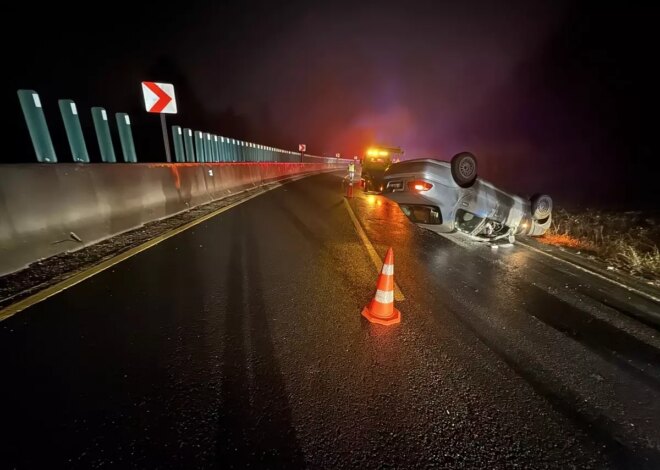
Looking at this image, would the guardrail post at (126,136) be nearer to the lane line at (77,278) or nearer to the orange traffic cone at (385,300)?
the lane line at (77,278)

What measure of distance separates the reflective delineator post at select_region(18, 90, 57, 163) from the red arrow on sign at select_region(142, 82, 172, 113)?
113 inches

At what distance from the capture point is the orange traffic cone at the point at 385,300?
344 cm

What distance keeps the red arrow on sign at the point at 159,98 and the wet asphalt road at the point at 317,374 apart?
549 centimetres

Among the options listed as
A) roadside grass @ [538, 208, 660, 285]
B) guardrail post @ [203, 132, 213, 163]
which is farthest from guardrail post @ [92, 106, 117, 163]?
roadside grass @ [538, 208, 660, 285]

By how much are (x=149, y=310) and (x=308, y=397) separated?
2004mm

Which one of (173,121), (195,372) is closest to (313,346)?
(195,372)

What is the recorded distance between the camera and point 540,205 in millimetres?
7133

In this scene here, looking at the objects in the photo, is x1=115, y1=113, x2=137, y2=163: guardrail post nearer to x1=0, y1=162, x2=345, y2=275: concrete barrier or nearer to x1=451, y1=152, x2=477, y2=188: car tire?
x1=0, y1=162, x2=345, y2=275: concrete barrier

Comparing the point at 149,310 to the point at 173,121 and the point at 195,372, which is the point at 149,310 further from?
the point at 173,121

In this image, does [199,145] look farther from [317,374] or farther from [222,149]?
[317,374]

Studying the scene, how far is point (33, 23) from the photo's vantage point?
98.3 ft

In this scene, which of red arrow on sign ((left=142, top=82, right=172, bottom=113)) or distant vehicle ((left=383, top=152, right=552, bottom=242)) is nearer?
distant vehicle ((left=383, top=152, right=552, bottom=242))

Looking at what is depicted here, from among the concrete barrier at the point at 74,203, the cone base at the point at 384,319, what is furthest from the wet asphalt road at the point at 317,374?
the concrete barrier at the point at 74,203

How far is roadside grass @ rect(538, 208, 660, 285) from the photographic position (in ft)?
20.4
